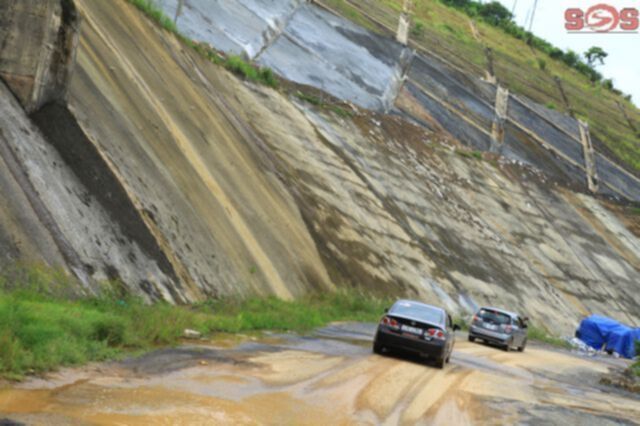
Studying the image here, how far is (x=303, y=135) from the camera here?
41094 millimetres

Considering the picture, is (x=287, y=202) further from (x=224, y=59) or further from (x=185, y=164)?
(x=224, y=59)

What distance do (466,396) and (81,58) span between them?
14546 mm

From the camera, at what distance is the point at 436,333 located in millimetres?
19734

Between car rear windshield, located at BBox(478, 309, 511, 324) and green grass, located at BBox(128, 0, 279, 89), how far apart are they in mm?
16968

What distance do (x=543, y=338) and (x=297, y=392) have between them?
100ft

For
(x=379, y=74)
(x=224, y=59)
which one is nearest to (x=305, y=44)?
(x=379, y=74)

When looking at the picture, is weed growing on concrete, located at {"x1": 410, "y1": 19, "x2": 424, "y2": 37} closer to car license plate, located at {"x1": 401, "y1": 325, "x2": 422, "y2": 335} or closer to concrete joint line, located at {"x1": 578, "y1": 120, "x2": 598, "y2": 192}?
concrete joint line, located at {"x1": 578, "y1": 120, "x2": 598, "y2": 192}

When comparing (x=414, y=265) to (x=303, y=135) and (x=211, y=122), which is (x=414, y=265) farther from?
(x=211, y=122)

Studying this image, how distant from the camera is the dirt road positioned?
9.62 metres

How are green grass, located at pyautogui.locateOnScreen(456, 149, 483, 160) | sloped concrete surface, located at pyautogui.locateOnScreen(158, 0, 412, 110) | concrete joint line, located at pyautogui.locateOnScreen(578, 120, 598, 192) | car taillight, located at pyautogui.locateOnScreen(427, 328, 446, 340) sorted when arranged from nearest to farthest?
car taillight, located at pyautogui.locateOnScreen(427, 328, 446, 340) → sloped concrete surface, located at pyautogui.locateOnScreen(158, 0, 412, 110) → green grass, located at pyautogui.locateOnScreen(456, 149, 483, 160) → concrete joint line, located at pyautogui.locateOnScreen(578, 120, 598, 192)

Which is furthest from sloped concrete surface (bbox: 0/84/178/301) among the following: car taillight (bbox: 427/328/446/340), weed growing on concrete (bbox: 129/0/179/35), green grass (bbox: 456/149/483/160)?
green grass (bbox: 456/149/483/160)

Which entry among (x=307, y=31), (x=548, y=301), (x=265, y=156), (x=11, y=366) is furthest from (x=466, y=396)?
(x=307, y=31)

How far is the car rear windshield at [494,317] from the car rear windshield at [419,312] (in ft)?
35.5

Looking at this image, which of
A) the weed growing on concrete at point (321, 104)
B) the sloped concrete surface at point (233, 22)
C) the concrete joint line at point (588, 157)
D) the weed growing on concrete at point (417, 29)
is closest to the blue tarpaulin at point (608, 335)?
the weed growing on concrete at point (321, 104)
